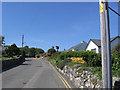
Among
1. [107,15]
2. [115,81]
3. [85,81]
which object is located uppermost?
[107,15]

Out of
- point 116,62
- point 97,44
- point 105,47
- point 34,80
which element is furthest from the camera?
point 97,44

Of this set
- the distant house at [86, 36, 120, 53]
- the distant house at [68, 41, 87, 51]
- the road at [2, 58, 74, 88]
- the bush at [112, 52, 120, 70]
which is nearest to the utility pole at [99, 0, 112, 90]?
the road at [2, 58, 74, 88]

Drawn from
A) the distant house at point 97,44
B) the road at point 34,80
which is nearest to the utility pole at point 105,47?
the road at point 34,80

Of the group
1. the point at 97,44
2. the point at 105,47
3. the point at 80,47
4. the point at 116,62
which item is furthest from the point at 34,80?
the point at 80,47

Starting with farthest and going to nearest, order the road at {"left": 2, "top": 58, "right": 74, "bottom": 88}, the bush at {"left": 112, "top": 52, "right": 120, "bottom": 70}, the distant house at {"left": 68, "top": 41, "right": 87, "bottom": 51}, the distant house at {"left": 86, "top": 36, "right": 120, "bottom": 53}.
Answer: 1. the distant house at {"left": 68, "top": 41, "right": 87, "bottom": 51}
2. the distant house at {"left": 86, "top": 36, "right": 120, "bottom": 53}
3. the bush at {"left": 112, "top": 52, "right": 120, "bottom": 70}
4. the road at {"left": 2, "top": 58, "right": 74, "bottom": 88}

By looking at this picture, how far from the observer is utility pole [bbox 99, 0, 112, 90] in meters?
4.00

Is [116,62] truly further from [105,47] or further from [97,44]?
[97,44]

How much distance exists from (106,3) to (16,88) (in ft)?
23.6

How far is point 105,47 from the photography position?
4277 mm

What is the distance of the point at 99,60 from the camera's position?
1032 centimetres

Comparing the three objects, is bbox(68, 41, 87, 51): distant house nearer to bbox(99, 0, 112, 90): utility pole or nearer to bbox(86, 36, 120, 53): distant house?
bbox(86, 36, 120, 53): distant house

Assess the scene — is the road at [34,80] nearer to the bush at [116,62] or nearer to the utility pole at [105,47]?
the bush at [116,62]

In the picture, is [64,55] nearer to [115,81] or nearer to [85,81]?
[85,81]

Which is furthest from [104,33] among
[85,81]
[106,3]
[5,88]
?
[5,88]
